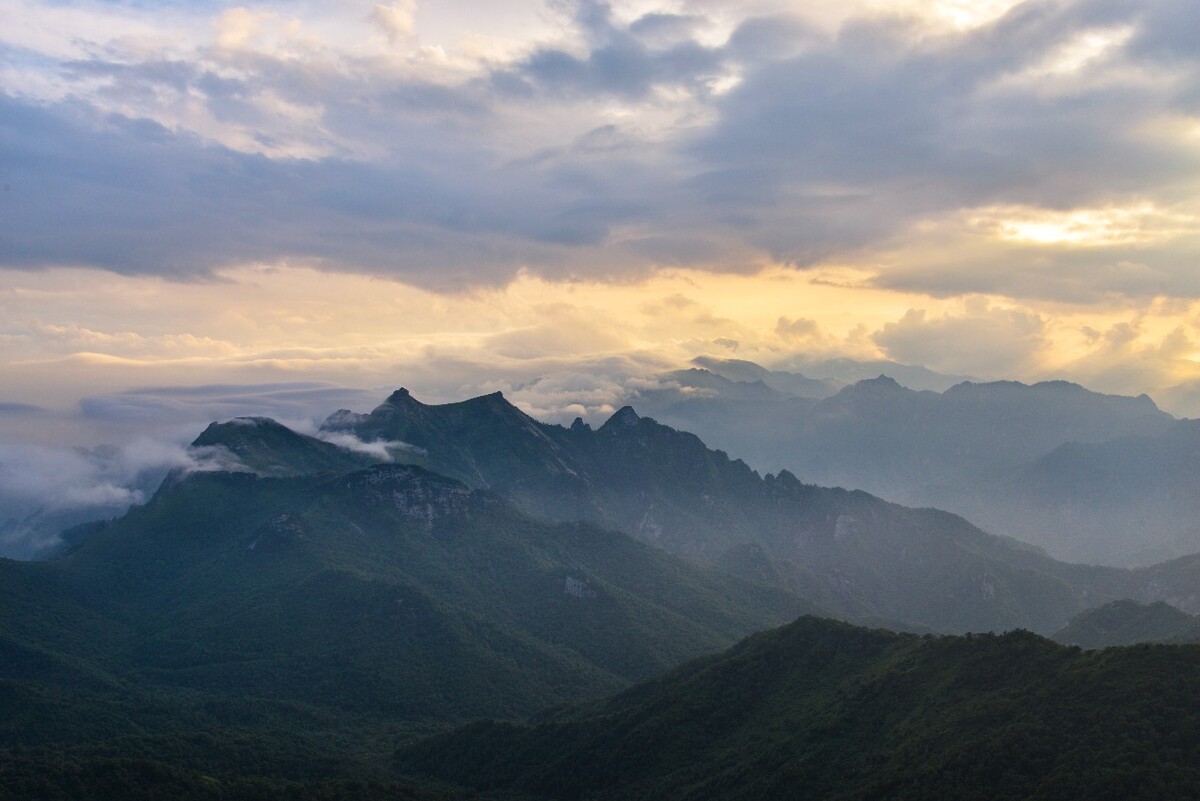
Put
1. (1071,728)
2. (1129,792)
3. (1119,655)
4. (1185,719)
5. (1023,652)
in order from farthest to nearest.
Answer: (1023,652) < (1119,655) < (1071,728) < (1185,719) < (1129,792)

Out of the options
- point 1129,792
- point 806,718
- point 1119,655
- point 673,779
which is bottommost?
point 673,779

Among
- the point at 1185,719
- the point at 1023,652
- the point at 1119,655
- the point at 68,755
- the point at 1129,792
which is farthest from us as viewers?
the point at 68,755

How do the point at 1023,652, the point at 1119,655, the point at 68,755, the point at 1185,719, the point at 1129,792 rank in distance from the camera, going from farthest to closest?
the point at 68,755
the point at 1023,652
the point at 1119,655
the point at 1185,719
the point at 1129,792

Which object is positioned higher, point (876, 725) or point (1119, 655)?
point (1119, 655)

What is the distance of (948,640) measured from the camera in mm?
199750

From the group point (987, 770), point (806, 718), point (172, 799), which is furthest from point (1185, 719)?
point (172, 799)

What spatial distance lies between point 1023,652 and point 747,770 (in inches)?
2499

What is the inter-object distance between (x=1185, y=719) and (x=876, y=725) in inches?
2299

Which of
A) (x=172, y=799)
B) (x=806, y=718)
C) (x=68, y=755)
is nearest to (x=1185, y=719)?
(x=806, y=718)

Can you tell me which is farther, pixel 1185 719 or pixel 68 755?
pixel 68 755

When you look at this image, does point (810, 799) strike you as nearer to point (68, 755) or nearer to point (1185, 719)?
point (1185, 719)

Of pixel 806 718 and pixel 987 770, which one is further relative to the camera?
pixel 806 718

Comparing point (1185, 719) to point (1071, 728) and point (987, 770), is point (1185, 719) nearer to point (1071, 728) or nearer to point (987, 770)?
point (1071, 728)

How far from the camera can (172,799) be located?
168250mm
